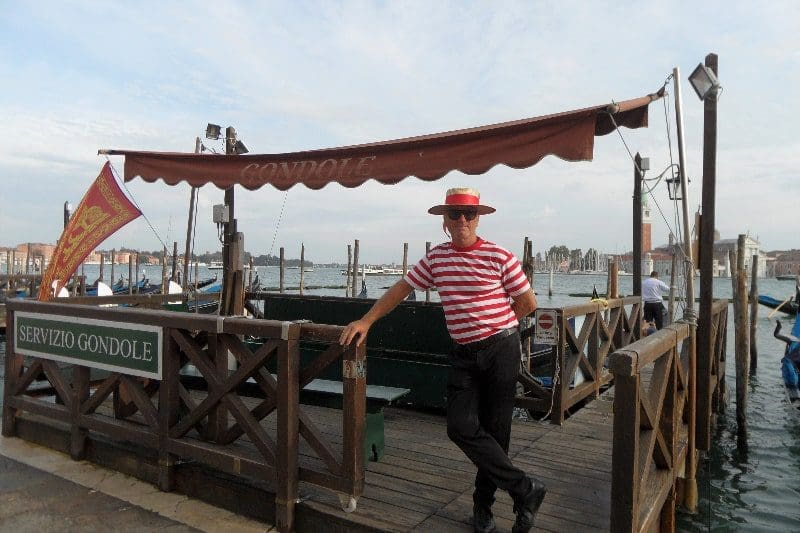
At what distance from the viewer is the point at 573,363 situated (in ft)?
19.3

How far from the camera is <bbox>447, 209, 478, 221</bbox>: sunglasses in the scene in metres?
2.90

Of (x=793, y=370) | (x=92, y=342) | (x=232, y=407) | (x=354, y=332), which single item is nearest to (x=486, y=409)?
(x=354, y=332)

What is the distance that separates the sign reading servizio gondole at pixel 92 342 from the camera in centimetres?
399

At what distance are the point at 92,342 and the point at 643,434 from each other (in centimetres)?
383

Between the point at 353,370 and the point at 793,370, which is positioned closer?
the point at 353,370

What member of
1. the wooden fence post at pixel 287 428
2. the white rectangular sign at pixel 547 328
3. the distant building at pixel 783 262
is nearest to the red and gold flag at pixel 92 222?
the wooden fence post at pixel 287 428

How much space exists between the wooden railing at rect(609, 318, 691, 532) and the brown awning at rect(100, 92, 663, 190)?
53.7 inches

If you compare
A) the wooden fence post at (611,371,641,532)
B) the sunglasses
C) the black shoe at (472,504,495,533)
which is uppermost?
the sunglasses

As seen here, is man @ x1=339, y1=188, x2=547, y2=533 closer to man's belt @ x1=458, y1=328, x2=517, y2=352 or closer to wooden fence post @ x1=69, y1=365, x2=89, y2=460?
man's belt @ x1=458, y1=328, x2=517, y2=352

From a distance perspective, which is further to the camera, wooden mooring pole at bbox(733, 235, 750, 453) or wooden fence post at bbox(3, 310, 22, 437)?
wooden mooring pole at bbox(733, 235, 750, 453)

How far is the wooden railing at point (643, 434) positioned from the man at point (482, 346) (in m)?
0.42

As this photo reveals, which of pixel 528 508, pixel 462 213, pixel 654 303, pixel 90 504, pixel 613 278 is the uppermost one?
pixel 462 213

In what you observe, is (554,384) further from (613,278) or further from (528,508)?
(613,278)

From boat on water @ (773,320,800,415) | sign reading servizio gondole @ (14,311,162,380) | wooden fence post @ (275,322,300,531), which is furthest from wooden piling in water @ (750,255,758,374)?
sign reading servizio gondole @ (14,311,162,380)
